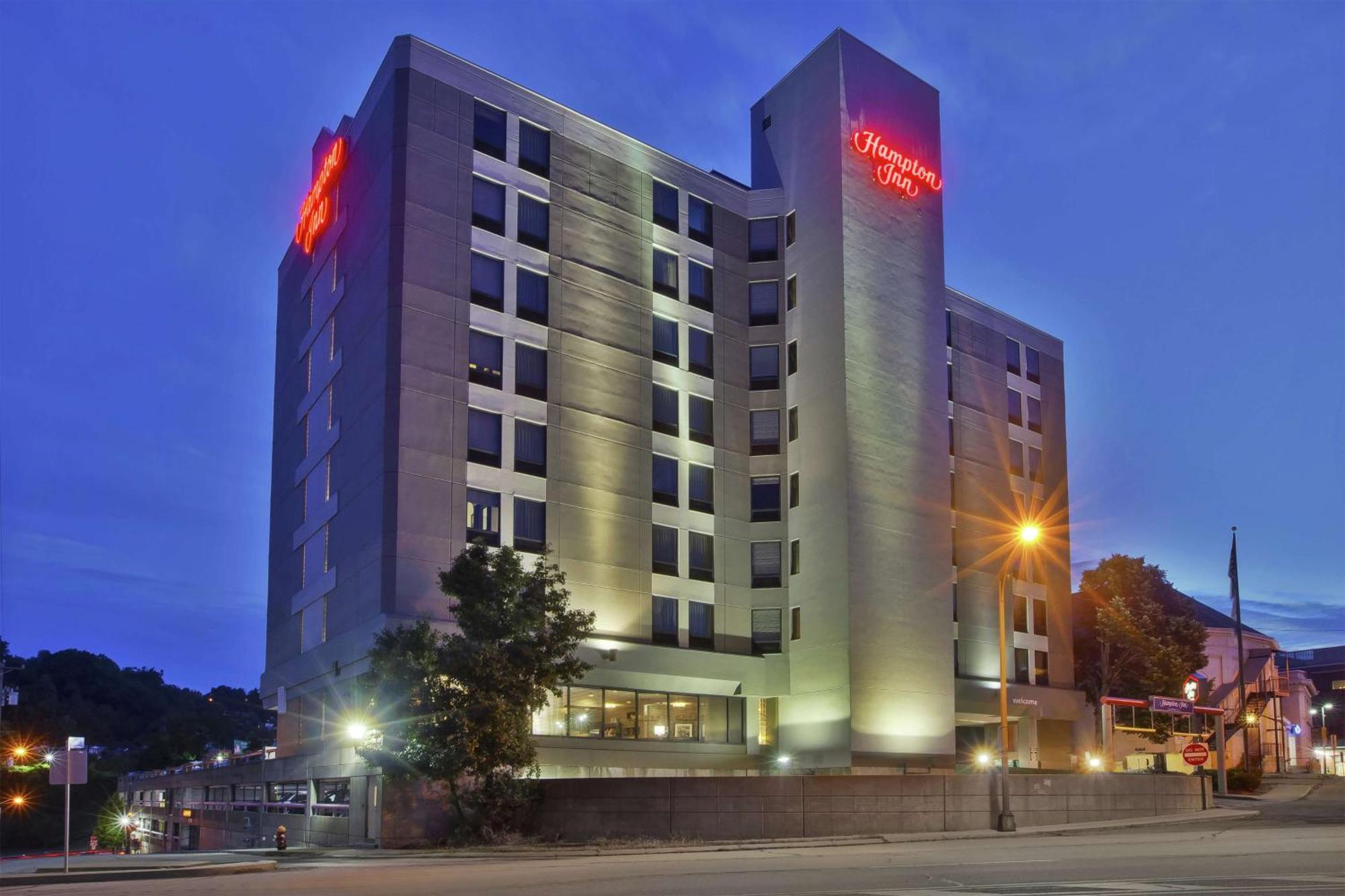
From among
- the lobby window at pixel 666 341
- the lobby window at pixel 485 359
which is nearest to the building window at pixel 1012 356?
the lobby window at pixel 666 341

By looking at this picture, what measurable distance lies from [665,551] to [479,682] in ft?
59.0

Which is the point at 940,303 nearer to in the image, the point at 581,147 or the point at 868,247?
the point at 868,247

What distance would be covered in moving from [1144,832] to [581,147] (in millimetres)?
34844

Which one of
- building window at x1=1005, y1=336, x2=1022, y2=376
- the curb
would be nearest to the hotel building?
the curb

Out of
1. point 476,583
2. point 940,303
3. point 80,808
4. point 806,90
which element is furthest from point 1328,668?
point 80,808

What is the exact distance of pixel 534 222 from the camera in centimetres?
5116

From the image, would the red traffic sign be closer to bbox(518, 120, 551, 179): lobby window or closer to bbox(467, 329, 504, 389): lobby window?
bbox(467, 329, 504, 389): lobby window

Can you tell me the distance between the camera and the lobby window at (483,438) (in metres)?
47.2

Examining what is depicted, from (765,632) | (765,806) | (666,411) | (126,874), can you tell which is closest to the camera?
(126,874)

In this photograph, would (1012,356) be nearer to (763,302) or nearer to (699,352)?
(763,302)

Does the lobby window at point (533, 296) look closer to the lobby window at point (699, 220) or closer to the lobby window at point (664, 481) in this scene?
the lobby window at point (664, 481)

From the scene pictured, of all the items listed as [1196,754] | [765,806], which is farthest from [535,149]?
[1196,754]

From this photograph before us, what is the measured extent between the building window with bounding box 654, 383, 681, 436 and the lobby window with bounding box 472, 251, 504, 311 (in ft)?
27.5

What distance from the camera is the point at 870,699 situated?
169ft
